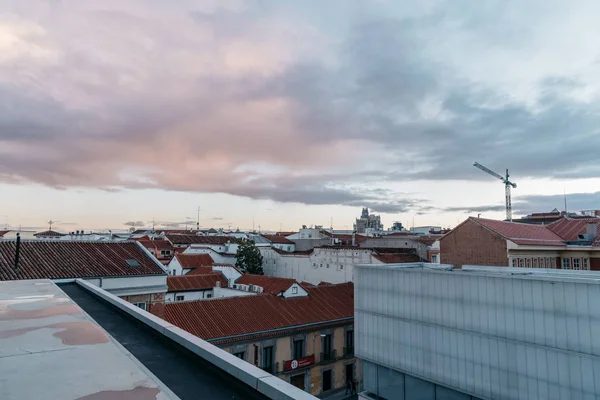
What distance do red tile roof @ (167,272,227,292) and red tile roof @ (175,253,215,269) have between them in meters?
10.4

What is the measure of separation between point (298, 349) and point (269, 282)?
11.2m

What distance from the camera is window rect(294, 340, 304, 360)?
25609mm

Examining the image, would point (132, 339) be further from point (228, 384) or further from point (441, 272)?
point (441, 272)

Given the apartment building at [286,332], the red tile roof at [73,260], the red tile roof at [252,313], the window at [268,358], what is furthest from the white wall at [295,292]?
the red tile roof at [73,260]

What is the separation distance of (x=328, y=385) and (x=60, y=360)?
84.0 ft

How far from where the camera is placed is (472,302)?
14.7m

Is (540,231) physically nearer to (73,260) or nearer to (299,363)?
(299,363)

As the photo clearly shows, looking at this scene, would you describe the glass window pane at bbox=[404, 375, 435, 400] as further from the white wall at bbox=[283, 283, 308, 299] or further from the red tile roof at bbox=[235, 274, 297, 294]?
the red tile roof at bbox=[235, 274, 297, 294]

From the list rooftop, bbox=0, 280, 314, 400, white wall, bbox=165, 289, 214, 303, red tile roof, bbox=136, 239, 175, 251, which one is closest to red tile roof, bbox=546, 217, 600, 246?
white wall, bbox=165, 289, 214, 303

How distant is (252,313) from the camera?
26.0 meters

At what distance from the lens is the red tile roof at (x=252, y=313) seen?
915 inches

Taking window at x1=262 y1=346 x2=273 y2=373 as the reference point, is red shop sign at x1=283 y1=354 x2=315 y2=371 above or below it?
below

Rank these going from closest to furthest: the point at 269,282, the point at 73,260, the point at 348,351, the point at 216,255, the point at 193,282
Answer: the point at 73,260
the point at 348,351
the point at 269,282
the point at 193,282
the point at 216,255

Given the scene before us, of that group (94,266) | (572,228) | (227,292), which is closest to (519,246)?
(572,228)
